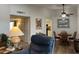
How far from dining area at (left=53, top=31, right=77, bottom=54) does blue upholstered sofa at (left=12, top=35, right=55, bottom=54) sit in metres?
0.08

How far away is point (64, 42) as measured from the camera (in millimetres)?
2279

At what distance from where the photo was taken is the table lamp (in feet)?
7.21

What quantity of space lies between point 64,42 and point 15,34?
2.23 feet

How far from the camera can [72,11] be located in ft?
7.24

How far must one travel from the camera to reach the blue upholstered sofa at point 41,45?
2207 mm

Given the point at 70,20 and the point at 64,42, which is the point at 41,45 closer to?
the point at 64,42

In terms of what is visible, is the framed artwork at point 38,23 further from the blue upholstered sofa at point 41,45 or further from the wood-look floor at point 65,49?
the wood-look floor at point 65,49

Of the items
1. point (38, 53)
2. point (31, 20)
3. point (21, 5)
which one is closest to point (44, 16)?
point (31, 20)

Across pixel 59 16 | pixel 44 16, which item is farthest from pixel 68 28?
pixel 44 16

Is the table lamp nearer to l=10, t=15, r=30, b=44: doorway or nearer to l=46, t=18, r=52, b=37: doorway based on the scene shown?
l=10, t=15, r=30, b=44: doorway
